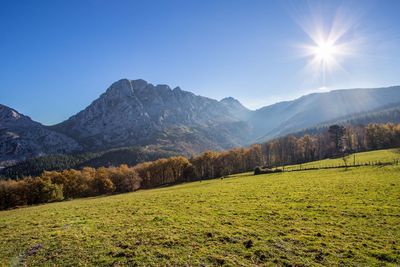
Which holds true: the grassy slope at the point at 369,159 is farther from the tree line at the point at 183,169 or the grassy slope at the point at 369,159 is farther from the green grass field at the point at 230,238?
the green grass field at the point at 230,238

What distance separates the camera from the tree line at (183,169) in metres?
90.6

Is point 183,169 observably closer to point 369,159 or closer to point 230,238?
point 369,159

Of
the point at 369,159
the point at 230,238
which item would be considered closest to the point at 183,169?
the point at 369,159

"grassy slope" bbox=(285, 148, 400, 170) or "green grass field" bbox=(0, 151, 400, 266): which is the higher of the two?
"grassy slope" bbox=(285, 148, 400, 170)

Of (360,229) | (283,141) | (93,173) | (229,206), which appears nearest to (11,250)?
(229,206)

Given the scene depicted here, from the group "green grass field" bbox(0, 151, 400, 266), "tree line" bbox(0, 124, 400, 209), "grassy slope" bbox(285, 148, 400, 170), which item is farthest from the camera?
"tree line" bbox(0, 124, 400, 209)

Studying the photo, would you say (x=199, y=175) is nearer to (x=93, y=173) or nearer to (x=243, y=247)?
(x=93, y=173)

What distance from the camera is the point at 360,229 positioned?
1781cm

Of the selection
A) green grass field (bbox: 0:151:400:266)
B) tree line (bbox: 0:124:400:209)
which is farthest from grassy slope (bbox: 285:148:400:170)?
green grass field (bbox: 0:151:400:266)

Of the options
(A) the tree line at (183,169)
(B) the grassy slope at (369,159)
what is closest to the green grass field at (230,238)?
(B) the grassy slope at (369,159)

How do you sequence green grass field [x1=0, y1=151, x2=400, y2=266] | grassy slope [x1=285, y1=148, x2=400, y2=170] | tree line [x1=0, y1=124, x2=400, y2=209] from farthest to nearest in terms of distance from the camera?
tree line [x1=0, y1=124, x2=400, y2=209] → grassy slope [x1=285, y1=148, x2=400, y2=170] → green grass field [x1=0, y1=151, x2=400, y2=266]

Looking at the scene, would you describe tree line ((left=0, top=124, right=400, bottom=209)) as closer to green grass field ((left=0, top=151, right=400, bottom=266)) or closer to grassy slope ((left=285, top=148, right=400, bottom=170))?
grassy slope ((left=285, top=148, right=400, bottom=170))

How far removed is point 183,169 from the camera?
130 meters

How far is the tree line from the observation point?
90.6 meters
